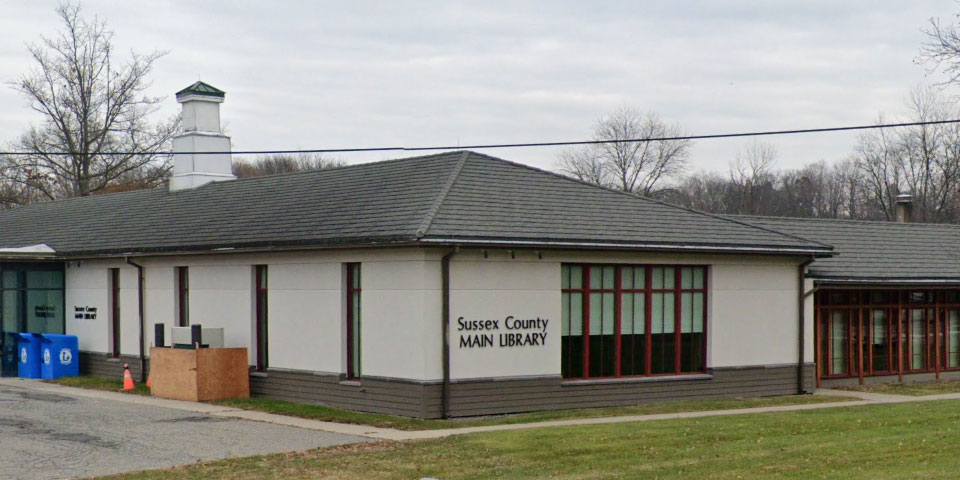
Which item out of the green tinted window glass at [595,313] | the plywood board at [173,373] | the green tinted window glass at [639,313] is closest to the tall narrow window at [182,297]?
the plywood board at [173,373]

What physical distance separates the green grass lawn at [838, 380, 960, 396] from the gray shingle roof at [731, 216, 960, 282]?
7.81 ft

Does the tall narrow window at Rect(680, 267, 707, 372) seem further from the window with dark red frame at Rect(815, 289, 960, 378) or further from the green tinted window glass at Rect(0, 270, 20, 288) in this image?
the green tinted window glass at Rect(0, 270, 20, 288)

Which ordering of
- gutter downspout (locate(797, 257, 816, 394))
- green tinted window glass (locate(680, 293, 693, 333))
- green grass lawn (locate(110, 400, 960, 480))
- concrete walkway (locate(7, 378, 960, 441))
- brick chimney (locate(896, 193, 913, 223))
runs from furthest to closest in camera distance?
brick chimney (locate(896, 193, 913, 223)), gutter downspout (locate(797, 257, 816, 394)), green tinted window glass (locate(680, 293, 693, 333)), concrete walkway (locate(7, 378, 960, 441)), green grass lawn (locate(110, 400, 960, 480))

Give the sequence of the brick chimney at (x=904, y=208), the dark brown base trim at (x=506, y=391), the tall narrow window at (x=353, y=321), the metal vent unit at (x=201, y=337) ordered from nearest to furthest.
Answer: the dark brown base trim at (x=506, y=391), the tall narrow window at (x=353, y=321), the metal vent unit at (x=201, y=337), the brick chimney at (x=904, y=208)

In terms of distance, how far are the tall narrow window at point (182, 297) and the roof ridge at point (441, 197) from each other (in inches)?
266

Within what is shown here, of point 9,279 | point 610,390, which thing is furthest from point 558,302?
point 9,279

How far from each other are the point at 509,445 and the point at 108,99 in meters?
41.4

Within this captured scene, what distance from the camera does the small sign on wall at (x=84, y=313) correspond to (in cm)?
2750

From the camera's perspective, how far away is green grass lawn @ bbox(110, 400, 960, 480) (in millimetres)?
13117

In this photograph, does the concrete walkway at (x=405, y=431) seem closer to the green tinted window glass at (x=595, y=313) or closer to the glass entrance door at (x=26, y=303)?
the green tinted window glass at (x=595, y=313)

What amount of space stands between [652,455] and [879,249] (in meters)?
15.4

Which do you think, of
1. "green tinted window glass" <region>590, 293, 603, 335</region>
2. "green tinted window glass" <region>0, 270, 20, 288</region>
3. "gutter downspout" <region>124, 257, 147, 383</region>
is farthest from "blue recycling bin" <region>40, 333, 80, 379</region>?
"green tinted window glass" <region>590, 293, 603, 335</region>

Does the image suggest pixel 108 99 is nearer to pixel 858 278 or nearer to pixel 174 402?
pixel 174 402

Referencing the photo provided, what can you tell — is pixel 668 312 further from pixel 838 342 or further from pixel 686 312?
pixel 838 342
